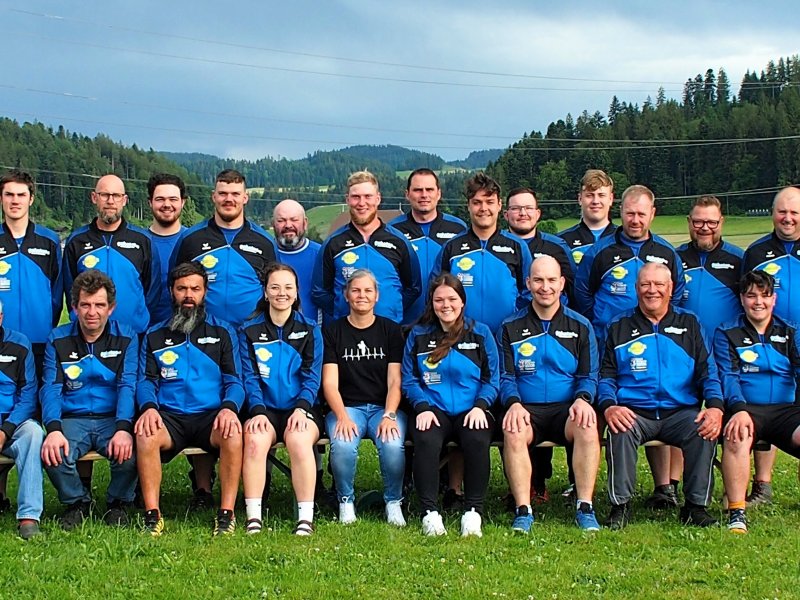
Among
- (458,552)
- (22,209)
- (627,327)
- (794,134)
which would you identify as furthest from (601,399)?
(794,134)

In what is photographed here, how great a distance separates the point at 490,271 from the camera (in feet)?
23.6

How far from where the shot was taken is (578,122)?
92062mm

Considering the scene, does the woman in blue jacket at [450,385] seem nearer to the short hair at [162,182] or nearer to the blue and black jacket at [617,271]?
the blue and black jacket at [617,271]

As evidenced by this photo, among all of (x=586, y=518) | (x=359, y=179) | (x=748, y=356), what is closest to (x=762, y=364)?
(x=748, y=356)

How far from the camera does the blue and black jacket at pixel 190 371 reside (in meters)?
6.50

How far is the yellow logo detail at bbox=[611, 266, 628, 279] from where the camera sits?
23.6 ft

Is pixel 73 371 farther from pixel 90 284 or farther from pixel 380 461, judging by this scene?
pixel 380 461

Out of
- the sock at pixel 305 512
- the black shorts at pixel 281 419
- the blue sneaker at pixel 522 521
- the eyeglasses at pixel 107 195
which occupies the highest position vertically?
the eyeglasses at pixel 107 195

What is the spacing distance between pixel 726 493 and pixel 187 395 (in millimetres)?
4081

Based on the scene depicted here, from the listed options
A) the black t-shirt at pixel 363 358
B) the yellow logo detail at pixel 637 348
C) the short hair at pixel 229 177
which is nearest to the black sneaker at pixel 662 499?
the yellow logo detail at pixel 637 348

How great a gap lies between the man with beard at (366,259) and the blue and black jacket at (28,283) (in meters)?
2.16

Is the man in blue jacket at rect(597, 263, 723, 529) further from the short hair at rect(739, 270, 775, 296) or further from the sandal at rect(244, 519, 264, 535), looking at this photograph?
the sandal at rect(244, 519, 264, 535)

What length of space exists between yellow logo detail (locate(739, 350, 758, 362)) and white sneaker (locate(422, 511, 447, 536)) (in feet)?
8.72

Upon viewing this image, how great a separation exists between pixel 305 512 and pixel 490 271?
2.45 metres
